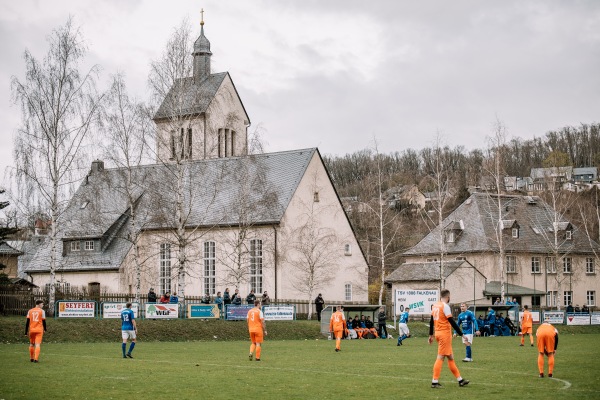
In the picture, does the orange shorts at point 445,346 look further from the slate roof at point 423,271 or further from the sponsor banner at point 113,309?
the slate roof at point 423,271

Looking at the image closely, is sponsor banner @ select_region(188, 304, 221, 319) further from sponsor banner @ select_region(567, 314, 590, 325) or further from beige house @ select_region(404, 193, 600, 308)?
beige house @ select_region(404, 193, 600, 308)

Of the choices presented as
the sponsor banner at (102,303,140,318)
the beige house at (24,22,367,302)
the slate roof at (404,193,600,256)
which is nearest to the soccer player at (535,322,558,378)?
the sponsor banner at (102,303,140,318)

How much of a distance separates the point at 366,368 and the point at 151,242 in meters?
37.3

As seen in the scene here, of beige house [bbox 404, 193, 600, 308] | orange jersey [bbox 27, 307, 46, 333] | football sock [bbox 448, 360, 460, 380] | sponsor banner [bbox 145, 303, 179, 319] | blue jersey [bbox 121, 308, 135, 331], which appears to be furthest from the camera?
beige house [bbox 404, 193, 600, 308]

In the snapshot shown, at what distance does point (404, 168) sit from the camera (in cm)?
14625

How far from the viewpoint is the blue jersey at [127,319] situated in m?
27.7

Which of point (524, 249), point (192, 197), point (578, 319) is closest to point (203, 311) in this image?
point (192, 197)

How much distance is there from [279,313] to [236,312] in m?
3.15

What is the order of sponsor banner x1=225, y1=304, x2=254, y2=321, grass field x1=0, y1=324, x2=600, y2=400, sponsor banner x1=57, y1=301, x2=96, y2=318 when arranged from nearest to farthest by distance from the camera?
grass field x1=0, y1=324, x2=600, y2=400
sponsor banner x1=57, y1=301, x2=96, y2=318
sponsor banner x1=225, y1=304, x2=254, y2=321

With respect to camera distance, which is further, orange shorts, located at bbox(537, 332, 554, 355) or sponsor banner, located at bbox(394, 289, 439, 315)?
sponsor banner, located at bbox(394, 289, 439, 315)

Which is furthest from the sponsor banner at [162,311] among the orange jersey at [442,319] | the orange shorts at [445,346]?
the orange shorts at [445,346]

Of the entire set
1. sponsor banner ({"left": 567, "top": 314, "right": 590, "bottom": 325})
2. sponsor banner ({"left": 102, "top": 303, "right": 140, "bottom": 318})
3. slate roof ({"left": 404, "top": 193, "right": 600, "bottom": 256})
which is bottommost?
sponsor banner ({"left": 567, "top": 314, "right": 590, "bottom": 325})

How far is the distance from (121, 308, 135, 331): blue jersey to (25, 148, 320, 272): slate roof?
21.9 metres

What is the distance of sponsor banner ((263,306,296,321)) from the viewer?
49.5 m
